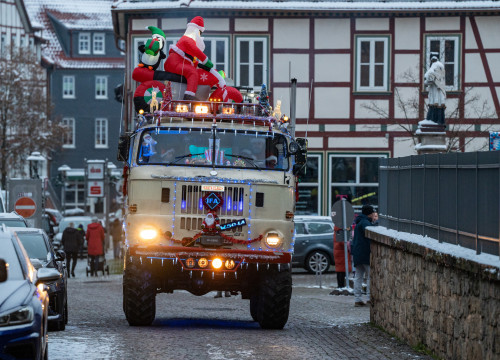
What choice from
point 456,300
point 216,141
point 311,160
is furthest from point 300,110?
point 456,300

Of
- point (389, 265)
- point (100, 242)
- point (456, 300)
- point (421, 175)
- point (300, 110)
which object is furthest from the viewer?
point (300, 110)

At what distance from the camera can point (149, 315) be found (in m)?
16.9

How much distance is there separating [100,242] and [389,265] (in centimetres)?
2186

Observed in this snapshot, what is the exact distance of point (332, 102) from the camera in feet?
135

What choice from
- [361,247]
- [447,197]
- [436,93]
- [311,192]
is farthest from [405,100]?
[447,197]

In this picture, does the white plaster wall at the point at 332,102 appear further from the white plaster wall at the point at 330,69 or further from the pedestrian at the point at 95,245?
the pedestrian at the point at 95,245

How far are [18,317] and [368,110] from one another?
1257 inches

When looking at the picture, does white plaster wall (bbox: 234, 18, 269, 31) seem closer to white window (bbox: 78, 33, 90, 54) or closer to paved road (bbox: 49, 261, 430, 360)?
paved road (bbox: 49, 261, 430, 360)

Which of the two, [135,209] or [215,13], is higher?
[215,13]

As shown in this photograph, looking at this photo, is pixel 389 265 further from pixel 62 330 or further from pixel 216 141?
pixel 62 330

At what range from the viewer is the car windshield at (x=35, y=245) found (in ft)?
57.3

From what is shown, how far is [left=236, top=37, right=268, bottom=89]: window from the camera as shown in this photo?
41281mm

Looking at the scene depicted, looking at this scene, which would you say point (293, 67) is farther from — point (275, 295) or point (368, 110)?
point (275, 295)

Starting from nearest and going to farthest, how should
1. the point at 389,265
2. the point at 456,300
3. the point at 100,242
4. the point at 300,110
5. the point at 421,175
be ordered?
the point at 456,300, the point at 421,175, the point at 389,265, the point at 100,242, the point at 300,110
